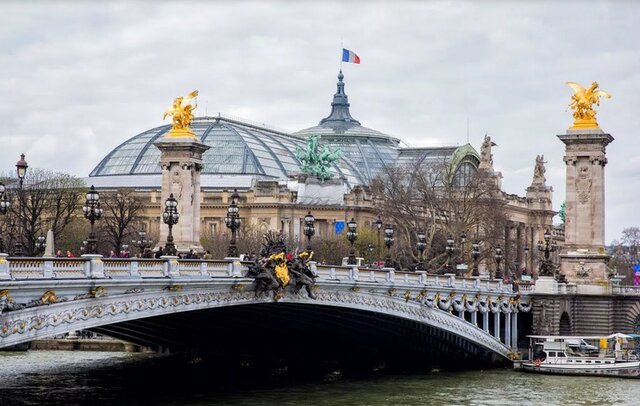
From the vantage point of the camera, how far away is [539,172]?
151 metres

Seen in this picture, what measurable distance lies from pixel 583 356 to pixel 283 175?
68.0 metres

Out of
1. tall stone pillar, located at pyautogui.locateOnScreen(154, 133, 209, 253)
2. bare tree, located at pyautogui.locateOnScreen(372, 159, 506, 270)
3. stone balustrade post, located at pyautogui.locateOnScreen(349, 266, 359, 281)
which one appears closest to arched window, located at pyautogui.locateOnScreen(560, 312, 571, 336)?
tall stone pillar, located at pyautogui.locateOnScreen(154, 133, 209, 253)

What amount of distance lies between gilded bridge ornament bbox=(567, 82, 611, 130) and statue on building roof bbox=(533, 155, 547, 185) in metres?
80.3

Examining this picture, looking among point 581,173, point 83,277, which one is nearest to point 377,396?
point 83,277

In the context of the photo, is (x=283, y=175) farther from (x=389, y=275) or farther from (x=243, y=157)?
(x=389, y=275)

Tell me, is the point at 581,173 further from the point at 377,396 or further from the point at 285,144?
the point at 285,144

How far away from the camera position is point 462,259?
84.9m

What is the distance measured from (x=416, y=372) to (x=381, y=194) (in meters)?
40.4

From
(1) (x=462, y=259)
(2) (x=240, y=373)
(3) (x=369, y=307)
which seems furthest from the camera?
(1) (x=462, y=259)

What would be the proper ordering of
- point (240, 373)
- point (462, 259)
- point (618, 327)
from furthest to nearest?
point (462, 259) < point (618, 327) < point (240, 373)

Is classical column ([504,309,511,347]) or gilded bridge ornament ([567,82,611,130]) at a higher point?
gilded bridge ornament ([567,82,611,130])

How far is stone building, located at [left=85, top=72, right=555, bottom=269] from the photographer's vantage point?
11262cm

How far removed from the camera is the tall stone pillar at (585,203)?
2672 inches

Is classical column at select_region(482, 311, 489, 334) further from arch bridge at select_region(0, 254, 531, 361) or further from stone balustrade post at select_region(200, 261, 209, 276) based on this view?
stone balustrade post at select_region(200, 261, 209, 276)
